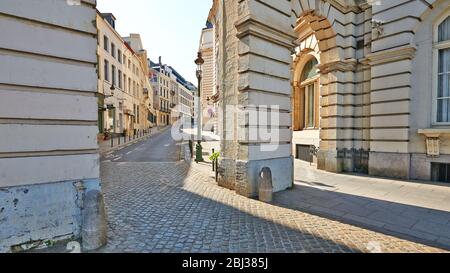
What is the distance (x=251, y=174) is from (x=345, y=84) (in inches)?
277

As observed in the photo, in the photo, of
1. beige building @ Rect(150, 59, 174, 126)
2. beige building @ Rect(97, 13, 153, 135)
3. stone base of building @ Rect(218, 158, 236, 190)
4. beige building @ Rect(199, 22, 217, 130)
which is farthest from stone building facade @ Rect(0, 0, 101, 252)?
beige building @ Rect(150, 59, 174, 126)

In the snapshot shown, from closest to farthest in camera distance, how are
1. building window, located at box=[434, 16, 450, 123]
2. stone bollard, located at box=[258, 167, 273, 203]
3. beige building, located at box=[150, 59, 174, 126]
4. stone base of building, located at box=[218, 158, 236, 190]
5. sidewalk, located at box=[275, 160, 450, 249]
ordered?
sidewalk, located at box=[275, 160, 450, 249], stone bollard, located at box=[258, 167, 273, 203], stone base of building, located at box=[218, 158, 236, 190], building window, located at box=[434, 16, 450, 123], beige building, located at box=[150, 59, 174, 126]

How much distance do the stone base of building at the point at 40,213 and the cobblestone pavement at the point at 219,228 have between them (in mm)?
806

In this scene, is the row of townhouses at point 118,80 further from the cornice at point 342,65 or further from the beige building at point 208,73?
the cornice at point 342,65

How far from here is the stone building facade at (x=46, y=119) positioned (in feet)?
12.2

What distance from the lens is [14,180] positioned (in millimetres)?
3785

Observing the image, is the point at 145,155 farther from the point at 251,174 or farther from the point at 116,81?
the point at 116,81

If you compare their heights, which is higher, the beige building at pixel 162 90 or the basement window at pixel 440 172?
the beige building at pixel 162 90

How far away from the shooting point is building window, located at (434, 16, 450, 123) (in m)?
8.54

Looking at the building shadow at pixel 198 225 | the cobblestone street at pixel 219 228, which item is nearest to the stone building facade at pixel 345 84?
the building shadow at pixel 198 225

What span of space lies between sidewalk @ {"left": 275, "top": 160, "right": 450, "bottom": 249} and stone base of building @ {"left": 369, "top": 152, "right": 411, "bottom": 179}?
57 cm

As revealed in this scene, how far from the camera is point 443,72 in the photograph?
8.64 meters

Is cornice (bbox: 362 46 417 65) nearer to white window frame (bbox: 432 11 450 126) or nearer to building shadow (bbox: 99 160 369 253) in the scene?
white window frame (bbox: 432 11 450 126)
